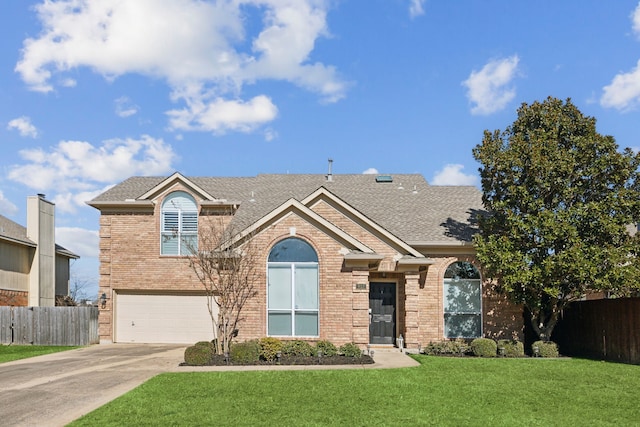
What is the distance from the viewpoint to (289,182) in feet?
92.1

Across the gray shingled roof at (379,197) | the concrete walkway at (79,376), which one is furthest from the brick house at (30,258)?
the concrete walkway at (79,376)

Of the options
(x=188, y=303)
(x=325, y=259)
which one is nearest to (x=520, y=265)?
(x=325, y=259)

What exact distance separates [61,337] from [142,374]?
34.0 ft

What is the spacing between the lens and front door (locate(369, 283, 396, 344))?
2142 centimetres

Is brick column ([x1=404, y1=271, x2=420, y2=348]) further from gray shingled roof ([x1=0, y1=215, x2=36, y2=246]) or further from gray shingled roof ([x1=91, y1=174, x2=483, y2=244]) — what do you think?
gray shingled roof ([x1=0, y1=215, x2=36, y2=246])

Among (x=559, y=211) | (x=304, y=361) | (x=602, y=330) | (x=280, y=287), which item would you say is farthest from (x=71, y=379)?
(x=602, y=330)

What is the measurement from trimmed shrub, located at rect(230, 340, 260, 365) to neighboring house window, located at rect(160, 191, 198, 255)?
27.1 feet

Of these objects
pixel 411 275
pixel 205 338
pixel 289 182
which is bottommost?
pixel 205 338

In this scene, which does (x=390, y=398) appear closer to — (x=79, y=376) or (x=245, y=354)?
(x=245, y=354)

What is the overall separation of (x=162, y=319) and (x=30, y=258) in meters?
11.0

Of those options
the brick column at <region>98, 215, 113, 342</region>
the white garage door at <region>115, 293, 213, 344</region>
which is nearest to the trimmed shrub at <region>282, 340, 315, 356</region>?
the white garage door at <region>115, 293, 213, 344</region>

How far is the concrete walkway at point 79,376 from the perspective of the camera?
1120cm

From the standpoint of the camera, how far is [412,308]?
2075cm

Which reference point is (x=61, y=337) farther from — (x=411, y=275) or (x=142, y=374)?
(x=411, y=275)
